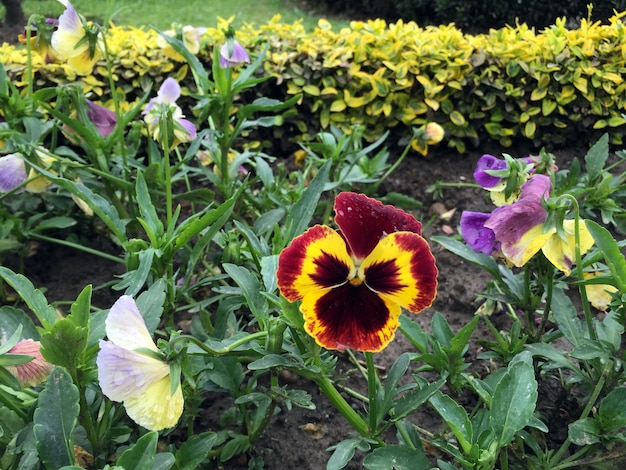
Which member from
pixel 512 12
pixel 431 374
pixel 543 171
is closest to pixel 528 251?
pixel 543 171

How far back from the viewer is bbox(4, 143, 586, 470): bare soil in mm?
1403

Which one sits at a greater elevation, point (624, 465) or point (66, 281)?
point (624, 465)

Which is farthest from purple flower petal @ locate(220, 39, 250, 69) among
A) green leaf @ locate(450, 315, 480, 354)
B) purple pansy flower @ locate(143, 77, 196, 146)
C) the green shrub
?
the green shrub

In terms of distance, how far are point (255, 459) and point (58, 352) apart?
570 millimetres

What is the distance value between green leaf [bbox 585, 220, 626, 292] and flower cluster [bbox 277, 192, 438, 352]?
36cm

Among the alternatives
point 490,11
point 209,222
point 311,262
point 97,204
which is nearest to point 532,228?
point 311,262

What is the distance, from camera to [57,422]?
35.4 inches

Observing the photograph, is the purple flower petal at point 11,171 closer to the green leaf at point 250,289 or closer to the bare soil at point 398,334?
the bare soil at point 398,334

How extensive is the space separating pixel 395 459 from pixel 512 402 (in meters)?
0.21

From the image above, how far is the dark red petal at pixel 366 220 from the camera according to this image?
88cm

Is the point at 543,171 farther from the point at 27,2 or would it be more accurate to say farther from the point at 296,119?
the point at 27,2

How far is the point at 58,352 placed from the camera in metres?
0.94

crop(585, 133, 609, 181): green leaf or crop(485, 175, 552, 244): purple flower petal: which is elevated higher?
crop(485, 175, 552, 244): purple flower petal

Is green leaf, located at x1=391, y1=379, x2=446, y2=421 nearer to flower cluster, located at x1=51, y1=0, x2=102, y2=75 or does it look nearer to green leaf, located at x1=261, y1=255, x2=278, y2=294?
green leaf, located at x1=261, y1=255, x2=278, y2=294
